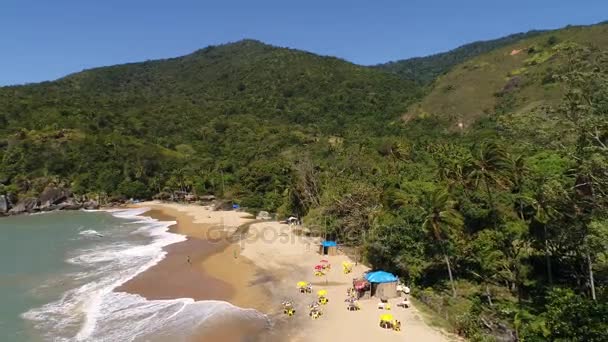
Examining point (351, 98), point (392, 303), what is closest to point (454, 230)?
point (392, 303)

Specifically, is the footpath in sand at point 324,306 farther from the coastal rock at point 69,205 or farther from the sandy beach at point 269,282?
the coastal rock at point 69,205

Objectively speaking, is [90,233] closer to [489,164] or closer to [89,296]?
[89,296]

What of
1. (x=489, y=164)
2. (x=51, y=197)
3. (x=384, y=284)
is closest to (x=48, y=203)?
(x=51, y=197)

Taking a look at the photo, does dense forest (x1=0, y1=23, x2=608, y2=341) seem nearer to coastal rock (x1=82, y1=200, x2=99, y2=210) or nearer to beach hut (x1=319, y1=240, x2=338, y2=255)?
beach hut (x1=319, y1=240, x2=338, y2=255)

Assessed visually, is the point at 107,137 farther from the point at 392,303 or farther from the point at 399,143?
the point at 392,303

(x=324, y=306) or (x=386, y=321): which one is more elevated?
(x=386, y=321)
